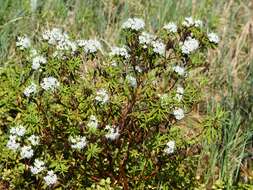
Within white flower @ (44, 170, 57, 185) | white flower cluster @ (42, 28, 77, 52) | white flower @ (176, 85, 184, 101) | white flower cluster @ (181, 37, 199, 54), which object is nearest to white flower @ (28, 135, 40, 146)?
white flower @ (44, 170, 57, 185)

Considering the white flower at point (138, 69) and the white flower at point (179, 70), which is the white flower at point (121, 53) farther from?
the white flower at point (179, 70)

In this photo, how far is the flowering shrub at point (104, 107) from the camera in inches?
100.0

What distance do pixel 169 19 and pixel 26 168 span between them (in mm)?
1831

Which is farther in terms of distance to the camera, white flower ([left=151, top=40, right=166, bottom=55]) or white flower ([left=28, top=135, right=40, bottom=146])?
white flower ([left=28, top=135, right=40, bottom=146])

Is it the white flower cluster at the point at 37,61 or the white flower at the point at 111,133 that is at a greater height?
the white flower cluster at the point at 37,61

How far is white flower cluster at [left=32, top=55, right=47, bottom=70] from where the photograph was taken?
252 centimetres

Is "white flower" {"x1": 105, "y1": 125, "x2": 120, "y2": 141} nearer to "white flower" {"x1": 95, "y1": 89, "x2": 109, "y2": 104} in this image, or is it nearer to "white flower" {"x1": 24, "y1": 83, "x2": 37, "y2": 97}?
"white flower" {"x1": 95, "y1": 89, "x2": 109, "y2": 104}

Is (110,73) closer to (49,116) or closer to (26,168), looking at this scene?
(49,116)

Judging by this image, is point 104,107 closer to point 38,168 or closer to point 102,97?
point 102,97

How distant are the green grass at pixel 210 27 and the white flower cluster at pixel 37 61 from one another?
3.59 feet

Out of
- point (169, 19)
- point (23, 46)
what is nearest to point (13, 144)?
point (23, 46)

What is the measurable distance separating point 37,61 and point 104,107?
Answer: 361mm

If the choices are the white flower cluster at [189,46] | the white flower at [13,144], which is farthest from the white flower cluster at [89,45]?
the white flower at [13,144]

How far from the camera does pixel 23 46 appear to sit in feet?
8.58
